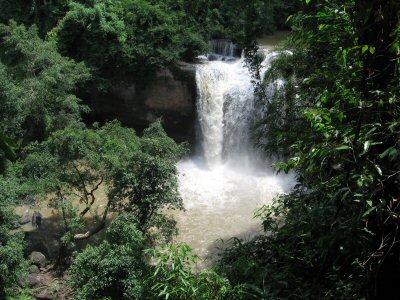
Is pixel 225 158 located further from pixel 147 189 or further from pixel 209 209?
pixel 147 189

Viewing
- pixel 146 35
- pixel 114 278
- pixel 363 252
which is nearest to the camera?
pixel 363 252

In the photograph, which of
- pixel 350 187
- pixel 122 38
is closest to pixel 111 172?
pixel 122 38

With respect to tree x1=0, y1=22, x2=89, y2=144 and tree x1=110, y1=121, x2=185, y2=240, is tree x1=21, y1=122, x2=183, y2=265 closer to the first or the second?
tree x1=110, y1=121, x2=185, y2=240

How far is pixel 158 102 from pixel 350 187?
14.2 m

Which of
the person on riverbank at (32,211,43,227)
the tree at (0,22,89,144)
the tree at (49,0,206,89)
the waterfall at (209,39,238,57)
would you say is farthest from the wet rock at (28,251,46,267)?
the waterfall at (209,39,238,57)

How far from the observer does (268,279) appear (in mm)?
3582

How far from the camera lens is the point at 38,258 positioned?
1120 cm

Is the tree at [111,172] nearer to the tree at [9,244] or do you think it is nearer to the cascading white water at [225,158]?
the tree at [9,244]

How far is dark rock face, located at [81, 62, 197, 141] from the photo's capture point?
16203 millimetres

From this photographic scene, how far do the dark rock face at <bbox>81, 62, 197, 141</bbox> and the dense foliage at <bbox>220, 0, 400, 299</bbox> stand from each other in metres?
12.2

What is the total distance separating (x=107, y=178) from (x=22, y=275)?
2926 mm

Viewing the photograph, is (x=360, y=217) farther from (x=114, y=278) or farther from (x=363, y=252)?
(x=114, y=278)

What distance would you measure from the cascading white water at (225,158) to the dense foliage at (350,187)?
925 cm

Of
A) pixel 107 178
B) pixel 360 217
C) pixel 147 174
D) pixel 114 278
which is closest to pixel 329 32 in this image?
pixel 360 217
